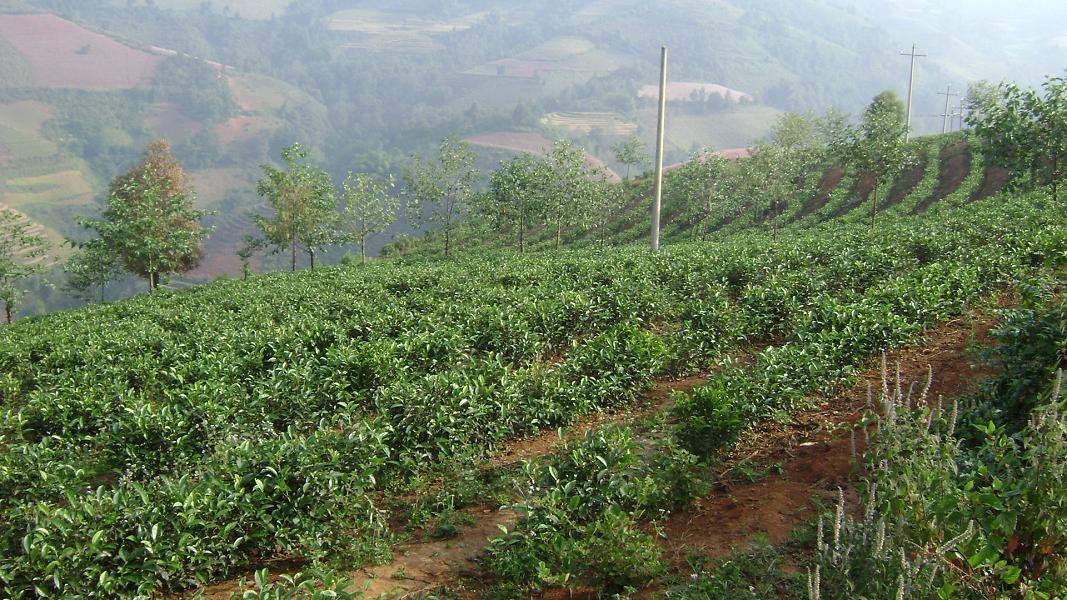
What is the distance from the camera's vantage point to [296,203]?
2753cm

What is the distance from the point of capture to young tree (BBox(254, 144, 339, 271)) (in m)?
27.3

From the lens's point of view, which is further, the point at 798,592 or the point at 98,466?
the point at 98,466

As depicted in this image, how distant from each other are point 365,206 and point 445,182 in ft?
11.4

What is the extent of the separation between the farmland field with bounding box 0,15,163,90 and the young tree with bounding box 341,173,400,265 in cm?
12540

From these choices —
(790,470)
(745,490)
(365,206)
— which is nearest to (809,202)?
(365,206)

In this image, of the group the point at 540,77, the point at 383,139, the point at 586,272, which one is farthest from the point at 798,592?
the point at 540,77

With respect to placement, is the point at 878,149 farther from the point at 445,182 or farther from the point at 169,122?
the point at 169,122

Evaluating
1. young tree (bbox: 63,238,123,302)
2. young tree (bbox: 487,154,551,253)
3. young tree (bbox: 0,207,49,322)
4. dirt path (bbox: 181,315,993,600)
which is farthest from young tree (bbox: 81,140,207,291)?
dirt path (bbox: 181,315,993,600)

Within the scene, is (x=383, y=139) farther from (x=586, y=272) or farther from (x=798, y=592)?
(x=798, y=592)

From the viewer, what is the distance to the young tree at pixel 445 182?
29.2m

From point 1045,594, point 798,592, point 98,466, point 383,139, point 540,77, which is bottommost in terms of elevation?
point 98,466

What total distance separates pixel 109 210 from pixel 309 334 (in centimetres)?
2172

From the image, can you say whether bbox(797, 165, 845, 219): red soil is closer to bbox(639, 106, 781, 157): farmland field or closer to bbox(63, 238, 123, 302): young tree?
bbox(63, 238, 123, 302): young tree

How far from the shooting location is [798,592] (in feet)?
11.6
